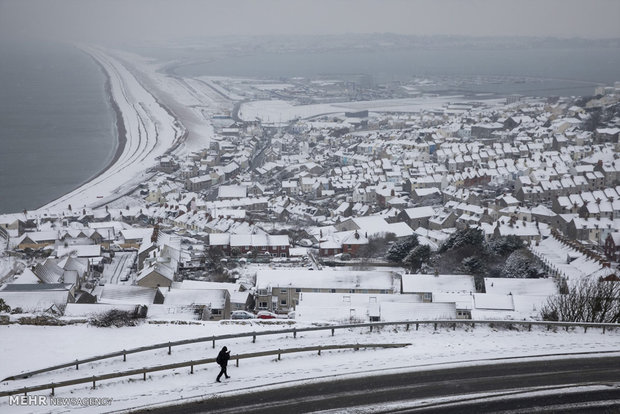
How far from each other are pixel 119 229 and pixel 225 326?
1589 centimetres

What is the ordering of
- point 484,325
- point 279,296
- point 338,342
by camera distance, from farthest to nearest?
1. point 279,296
2. point 484,325
3. point 338,342

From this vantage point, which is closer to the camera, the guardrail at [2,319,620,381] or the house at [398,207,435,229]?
the guardrail at [2,319,620,381]

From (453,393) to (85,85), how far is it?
7622 centimetres

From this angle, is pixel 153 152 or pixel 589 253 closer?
pixel 589 253

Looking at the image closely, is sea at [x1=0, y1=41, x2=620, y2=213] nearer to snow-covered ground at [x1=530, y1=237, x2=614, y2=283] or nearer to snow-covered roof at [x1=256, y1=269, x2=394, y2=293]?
snow-covered roof at [x1=256, y1=269, x2=394, y2=293]

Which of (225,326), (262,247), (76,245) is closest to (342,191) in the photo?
(262,247)

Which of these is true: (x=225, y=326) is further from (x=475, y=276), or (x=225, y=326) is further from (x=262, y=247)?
(x=262, y=247)

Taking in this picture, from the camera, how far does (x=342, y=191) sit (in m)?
30.4

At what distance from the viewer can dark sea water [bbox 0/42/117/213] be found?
3161 cm

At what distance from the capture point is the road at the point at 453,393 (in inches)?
206

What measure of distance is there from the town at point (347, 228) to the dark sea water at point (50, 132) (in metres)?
4.85

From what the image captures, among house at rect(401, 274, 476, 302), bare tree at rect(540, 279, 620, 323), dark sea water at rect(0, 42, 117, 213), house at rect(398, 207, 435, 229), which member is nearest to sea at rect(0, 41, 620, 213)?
dark sea water at rect(0, 42, 117, 213)

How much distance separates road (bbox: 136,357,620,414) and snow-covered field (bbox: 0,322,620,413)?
19cm

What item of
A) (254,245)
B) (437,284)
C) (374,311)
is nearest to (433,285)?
(437,284)
